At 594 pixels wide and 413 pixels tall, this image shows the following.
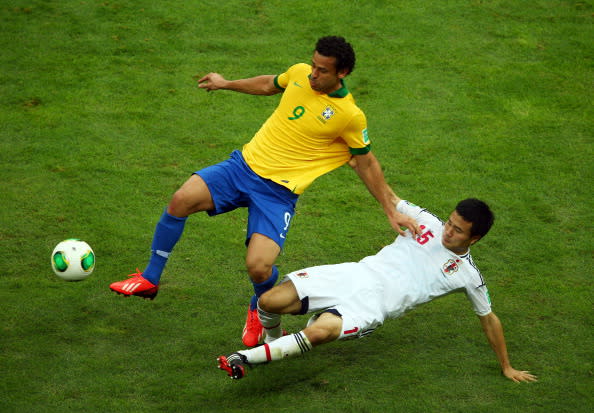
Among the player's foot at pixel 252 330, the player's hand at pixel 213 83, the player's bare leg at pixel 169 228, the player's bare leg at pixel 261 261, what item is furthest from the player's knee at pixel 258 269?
the player's hand at pixel 213 83

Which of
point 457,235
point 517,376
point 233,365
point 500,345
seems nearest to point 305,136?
point 457,235

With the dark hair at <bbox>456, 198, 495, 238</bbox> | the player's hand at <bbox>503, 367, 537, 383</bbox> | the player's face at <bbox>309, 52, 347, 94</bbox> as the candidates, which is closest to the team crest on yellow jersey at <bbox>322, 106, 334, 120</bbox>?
the player's face at <bbox>309, 52, 347, 94</bbox>

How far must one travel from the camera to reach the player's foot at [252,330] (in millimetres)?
5621

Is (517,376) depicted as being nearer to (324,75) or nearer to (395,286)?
(395,286)

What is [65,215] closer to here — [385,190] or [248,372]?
[248,372]

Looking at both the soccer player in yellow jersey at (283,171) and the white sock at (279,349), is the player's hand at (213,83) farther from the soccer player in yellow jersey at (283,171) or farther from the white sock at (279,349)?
the white sock at (279,349)

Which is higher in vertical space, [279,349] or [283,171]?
[283,171]

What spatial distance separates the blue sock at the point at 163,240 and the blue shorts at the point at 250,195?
28 centimetres

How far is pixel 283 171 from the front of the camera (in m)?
5.59

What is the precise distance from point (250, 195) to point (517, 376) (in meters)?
2.28

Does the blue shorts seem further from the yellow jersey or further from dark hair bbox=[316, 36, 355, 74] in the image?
dark hair bbox=[316, 36, 355, 74]

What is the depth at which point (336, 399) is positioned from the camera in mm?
5098

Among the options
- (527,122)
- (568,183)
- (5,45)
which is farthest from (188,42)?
(568,183)

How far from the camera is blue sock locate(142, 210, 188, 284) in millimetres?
5566
